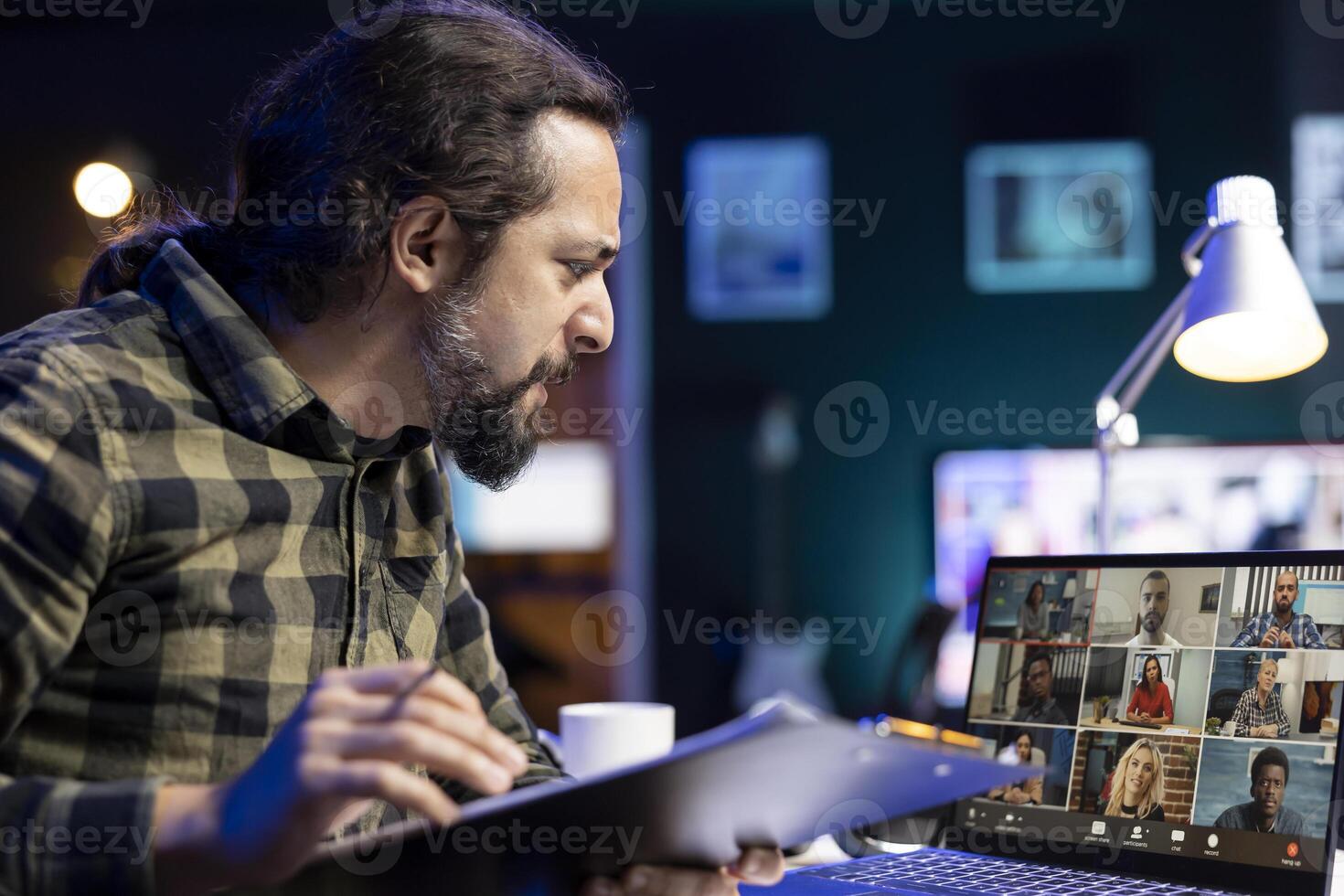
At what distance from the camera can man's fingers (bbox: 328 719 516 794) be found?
25.4 inches

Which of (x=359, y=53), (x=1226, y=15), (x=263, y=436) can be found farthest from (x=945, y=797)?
(x=1226, y=15)

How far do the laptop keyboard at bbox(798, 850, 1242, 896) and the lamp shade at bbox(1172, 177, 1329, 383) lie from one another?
62cm

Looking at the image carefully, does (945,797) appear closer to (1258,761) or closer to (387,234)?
(1258,761)

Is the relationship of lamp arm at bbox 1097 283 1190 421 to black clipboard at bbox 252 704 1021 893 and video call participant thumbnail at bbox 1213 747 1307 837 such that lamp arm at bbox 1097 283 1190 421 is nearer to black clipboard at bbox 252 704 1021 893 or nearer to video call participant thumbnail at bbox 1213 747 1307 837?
video call participant thumbnail at bbox 1213 747 1307 837

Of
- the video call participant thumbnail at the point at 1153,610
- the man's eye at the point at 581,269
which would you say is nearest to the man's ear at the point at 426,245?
the man's eye at the point at 581,269

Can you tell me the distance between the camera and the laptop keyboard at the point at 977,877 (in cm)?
99

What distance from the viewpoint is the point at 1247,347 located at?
1.38 meters

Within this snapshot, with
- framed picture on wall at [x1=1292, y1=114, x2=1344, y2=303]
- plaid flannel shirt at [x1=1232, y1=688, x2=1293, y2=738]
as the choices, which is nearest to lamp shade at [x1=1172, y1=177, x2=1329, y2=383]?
plaid flannel shirt at [x1=1232, y1=688, x2=1293, y2=738]

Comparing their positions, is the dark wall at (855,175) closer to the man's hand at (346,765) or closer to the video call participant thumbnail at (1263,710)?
the video call participant thumbnail at (1263,710)

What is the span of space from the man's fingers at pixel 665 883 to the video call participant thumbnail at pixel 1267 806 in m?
0.43

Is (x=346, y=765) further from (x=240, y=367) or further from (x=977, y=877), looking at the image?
(x=977, y=877)

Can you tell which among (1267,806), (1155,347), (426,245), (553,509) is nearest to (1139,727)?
(1267,806)

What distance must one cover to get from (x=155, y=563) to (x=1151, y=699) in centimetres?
85

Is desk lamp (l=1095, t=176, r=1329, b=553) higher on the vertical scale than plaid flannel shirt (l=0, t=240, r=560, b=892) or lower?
higher
